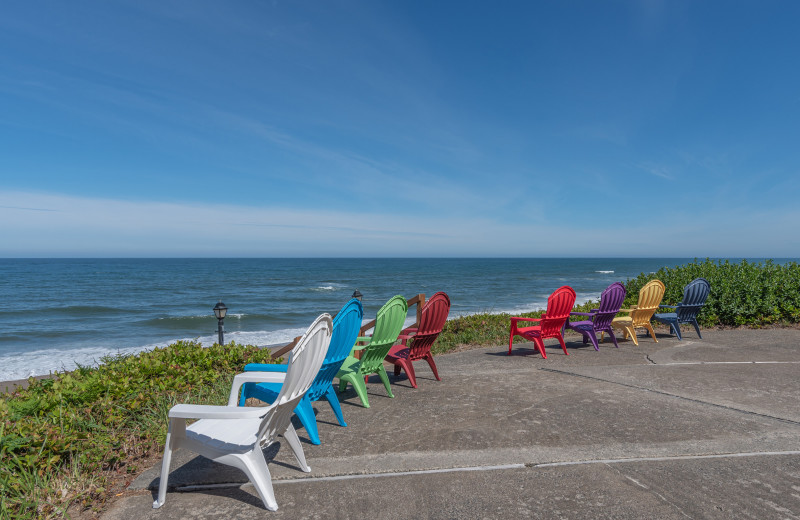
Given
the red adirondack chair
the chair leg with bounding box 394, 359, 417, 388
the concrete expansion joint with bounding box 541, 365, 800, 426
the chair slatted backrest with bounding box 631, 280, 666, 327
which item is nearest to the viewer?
the concrete expansion joint with bounding box 541, 365, 800, 426

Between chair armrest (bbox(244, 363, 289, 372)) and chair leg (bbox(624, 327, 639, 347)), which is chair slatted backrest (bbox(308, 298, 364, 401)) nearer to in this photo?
chair armrest (bbox(244, 363, 289, 372))

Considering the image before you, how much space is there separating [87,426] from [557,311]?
611 centimetres

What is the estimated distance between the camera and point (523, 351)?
7664 mm

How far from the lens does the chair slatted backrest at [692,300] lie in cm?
830

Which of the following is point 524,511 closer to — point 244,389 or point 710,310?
point 244,389

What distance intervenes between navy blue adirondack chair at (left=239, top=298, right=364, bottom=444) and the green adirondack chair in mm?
606

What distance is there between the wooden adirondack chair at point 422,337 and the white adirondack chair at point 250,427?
239cm

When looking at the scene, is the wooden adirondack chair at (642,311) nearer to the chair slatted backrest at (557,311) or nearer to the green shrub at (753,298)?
the chair slatted backrest at (557,311)

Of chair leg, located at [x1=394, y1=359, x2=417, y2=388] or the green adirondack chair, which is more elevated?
the green adirondack chair

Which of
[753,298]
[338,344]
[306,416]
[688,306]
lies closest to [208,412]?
[306,416]

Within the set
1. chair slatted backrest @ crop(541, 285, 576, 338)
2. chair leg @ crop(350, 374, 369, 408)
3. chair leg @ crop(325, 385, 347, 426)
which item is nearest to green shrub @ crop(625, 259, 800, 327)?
chair slatted backrest @ crop(541, 285, 576, 338)

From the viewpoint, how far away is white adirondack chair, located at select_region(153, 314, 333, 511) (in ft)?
8.30

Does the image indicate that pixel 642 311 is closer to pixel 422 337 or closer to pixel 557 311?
pixel 557 311

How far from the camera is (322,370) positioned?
3441mm
